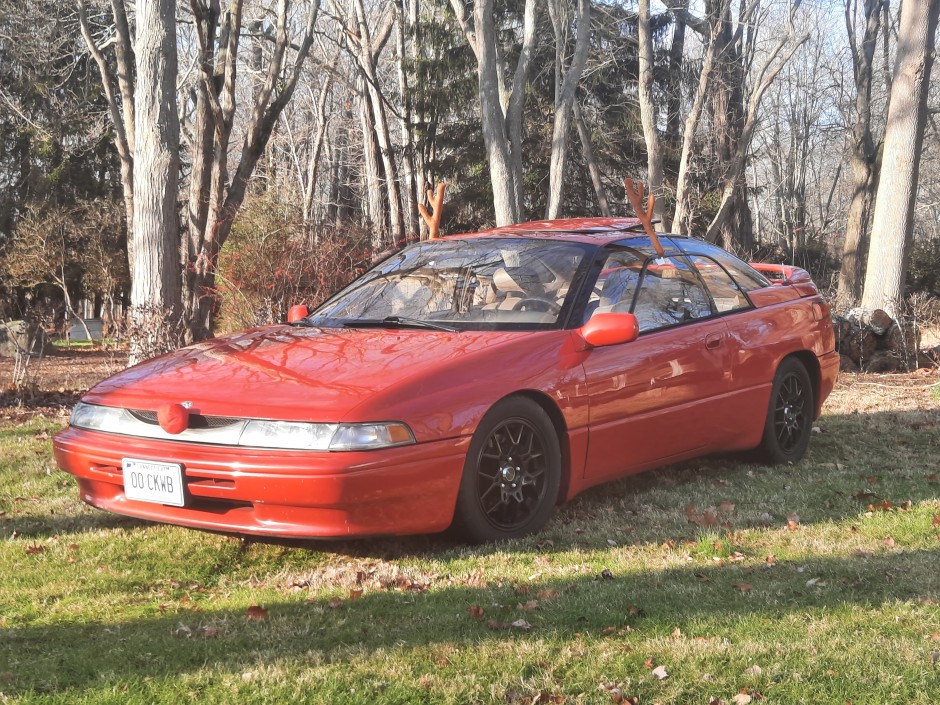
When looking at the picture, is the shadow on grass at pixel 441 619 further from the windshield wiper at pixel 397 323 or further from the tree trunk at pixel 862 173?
the tree trunk at pixel 862 173

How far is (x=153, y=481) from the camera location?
14.4ft

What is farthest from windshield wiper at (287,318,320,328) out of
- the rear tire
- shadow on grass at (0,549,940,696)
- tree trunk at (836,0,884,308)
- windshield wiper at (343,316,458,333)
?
tree trunk at (836,0,884,308)

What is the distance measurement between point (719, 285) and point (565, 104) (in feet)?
43.0

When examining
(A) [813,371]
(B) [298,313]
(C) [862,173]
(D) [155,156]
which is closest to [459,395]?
(B) [298,313]

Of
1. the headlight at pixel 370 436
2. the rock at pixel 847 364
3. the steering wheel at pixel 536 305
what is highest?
the steering wheel at pixel 536 305

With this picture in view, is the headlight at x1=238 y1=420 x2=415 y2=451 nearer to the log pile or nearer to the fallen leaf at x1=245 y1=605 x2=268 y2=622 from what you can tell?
the fallen leaf at x1=245 y1=605 x2=268 y2=622

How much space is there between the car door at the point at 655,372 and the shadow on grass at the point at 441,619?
0.98m

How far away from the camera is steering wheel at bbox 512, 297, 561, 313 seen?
5.26m

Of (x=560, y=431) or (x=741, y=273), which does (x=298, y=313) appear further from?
(x=741, y=273)

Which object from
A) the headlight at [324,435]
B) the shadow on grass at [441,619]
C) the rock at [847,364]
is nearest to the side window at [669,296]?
the shadow on grass at [441,619]

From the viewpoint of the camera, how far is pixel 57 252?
27094 mm

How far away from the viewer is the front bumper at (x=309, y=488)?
13.5 feet

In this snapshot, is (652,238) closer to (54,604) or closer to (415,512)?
(415,512)

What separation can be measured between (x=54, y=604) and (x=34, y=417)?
5.25m
